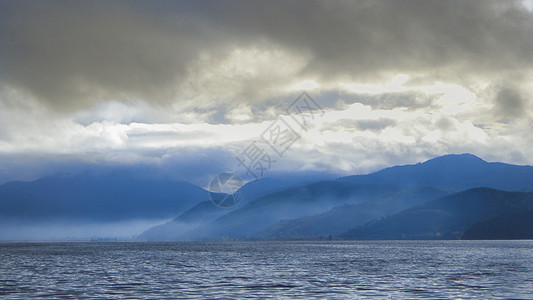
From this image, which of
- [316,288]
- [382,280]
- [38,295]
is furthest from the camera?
[382,280]

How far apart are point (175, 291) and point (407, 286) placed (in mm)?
39610

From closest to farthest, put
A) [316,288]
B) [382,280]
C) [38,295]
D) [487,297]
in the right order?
[487,297]
[38,295]
[316,288]
[382,280]

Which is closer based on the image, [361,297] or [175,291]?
[361,297]

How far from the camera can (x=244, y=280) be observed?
331 feet

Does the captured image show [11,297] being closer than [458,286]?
Yes

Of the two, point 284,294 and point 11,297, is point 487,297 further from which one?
point 11,297

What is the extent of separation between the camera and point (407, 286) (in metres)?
87.6

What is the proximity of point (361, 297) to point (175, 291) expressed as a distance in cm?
2963

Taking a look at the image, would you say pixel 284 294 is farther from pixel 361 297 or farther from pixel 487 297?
pixel 487 297

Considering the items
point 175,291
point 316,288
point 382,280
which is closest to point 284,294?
point 316,288

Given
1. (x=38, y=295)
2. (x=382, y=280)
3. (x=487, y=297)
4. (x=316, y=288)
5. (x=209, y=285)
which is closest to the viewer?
(x=487, y=297)

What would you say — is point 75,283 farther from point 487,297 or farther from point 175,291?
point 487,297

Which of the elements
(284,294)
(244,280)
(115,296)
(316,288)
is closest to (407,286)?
(316,288)

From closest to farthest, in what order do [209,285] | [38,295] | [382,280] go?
[38,295], [209,285], [382,280]
